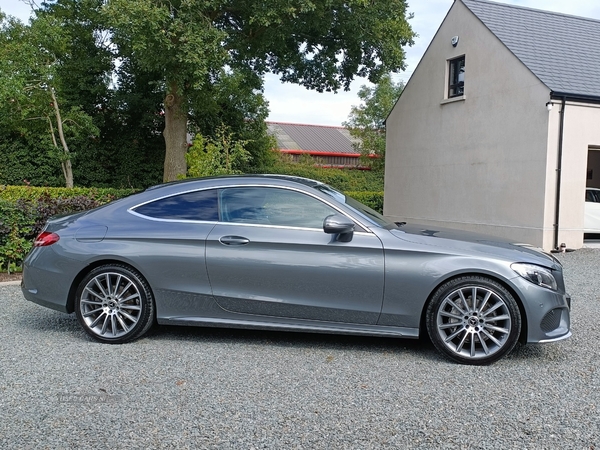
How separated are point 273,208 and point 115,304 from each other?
1646 millimetres

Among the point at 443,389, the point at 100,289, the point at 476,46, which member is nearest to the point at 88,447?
the point at 100,289

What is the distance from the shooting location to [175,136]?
17.2 metres

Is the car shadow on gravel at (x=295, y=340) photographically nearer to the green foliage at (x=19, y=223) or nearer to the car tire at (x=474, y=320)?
the car tire at (x=474, y=320)

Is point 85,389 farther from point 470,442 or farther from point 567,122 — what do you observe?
point 567,122

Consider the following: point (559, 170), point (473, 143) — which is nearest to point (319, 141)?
point (473, 143)

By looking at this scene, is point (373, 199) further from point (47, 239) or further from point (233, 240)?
point (47, 239)

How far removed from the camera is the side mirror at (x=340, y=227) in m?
4.36

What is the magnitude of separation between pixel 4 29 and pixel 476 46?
1479 cm

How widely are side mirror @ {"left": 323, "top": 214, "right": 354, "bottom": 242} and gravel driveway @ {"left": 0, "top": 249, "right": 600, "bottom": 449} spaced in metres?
1.01

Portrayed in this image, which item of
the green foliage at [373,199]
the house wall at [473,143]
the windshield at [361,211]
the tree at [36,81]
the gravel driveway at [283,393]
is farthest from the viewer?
the green foliage at [373,199]

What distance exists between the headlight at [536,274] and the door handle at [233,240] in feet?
7.25

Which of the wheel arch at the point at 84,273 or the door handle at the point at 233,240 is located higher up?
the door handle at the point at 233,240

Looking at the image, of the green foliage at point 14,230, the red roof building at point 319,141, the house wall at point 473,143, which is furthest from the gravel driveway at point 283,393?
the red roof building at point 319,141

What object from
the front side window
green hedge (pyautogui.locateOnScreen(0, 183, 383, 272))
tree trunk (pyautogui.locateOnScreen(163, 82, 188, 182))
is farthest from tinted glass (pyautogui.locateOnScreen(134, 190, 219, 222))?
tree trunk (pyautogui.locateOnScreen(163, 82, 188, 182))
